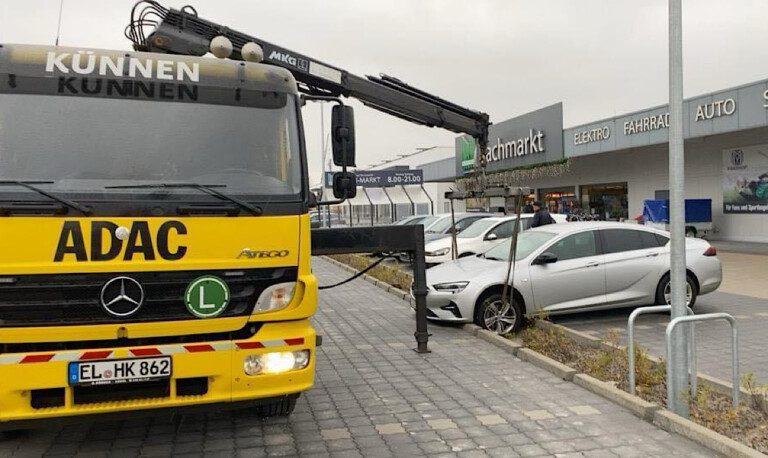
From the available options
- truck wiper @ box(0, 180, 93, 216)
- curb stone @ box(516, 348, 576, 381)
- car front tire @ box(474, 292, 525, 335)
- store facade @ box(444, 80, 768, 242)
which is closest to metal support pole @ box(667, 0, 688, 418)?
curb stone @ box(516, 348, 576, 381)

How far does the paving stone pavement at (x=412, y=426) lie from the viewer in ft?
13.6

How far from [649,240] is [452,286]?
3300 millimetres

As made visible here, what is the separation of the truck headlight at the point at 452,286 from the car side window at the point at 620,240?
228cm

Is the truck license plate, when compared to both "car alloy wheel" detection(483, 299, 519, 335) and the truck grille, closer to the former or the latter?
the truck grille

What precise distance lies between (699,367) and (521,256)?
283 centimetres

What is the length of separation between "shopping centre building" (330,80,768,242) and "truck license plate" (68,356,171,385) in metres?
14.1

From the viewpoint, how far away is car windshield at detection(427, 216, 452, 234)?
17.1 metres

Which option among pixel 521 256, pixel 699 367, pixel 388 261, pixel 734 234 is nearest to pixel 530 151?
pixel 734 234

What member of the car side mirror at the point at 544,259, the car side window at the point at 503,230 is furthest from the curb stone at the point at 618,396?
the car side window at the point at 503,230

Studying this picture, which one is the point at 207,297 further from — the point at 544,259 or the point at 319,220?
the point at 319,220

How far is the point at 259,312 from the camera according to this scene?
375cm

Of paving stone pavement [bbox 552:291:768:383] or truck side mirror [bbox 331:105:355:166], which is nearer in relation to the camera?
truck side mirror [bbox 331:105:355:166]

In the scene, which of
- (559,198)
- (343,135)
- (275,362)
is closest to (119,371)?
(275,362)

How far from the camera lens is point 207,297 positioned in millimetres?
3633
